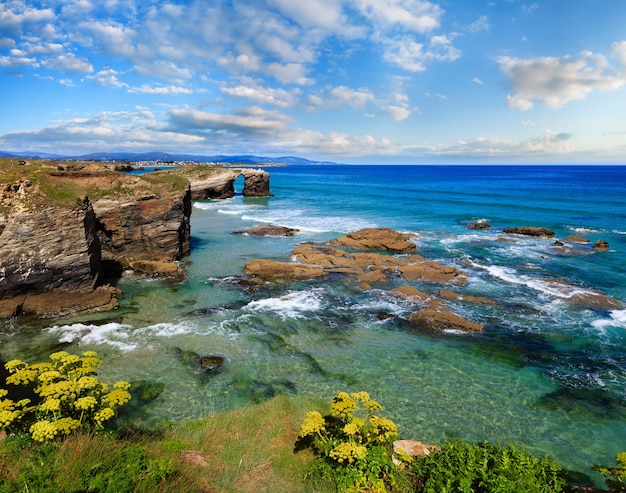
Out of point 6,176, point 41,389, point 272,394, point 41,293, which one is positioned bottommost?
point 272,394

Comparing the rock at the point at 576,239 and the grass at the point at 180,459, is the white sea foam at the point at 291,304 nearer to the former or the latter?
the grass at the point at 180,459

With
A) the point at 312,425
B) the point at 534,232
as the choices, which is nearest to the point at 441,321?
the point at 312,425

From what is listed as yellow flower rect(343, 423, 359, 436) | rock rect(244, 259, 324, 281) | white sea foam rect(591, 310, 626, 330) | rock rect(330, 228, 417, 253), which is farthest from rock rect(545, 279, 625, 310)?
yellow flower rect(343, 423, 359, 436)

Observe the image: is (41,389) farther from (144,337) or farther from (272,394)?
(144,337)

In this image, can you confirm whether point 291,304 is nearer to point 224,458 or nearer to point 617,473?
point 224,458

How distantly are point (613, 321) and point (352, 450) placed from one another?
58.0 feet

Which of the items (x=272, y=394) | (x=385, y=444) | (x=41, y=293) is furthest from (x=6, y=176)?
(x=385, y=444)

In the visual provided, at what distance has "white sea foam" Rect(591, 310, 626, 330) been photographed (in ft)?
55.8

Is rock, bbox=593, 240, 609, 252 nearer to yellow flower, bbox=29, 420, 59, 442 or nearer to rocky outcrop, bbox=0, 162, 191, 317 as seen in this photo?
rocky outcrop, bbox=0, 162, 191, 317

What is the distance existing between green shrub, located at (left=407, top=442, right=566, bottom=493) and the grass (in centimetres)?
210

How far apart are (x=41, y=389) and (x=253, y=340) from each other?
331 inches

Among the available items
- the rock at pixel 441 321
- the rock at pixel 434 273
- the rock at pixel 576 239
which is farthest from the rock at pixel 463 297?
the rock at pixel 576 239

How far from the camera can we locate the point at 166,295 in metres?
20.1

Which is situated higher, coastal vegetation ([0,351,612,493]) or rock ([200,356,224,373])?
coastal vegetation ([0,351,612,493])
